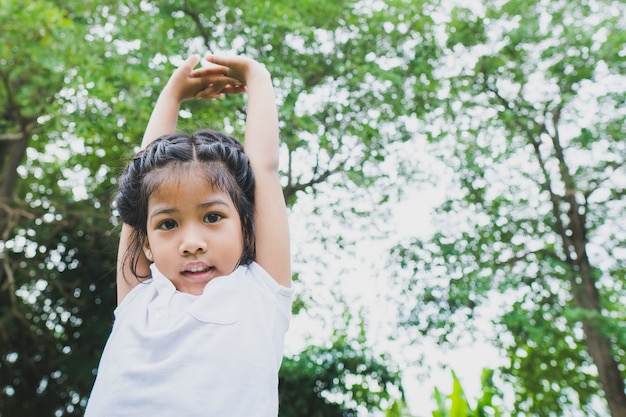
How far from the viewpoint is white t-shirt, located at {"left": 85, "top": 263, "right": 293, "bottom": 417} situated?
100cm

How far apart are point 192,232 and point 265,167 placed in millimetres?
264

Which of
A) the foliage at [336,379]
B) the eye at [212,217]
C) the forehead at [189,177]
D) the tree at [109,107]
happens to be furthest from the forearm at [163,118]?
the foliage at [336,379]

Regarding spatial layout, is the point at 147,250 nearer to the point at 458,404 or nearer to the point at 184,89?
the point at 184,89

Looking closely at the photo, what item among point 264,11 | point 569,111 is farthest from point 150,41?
point 569,111

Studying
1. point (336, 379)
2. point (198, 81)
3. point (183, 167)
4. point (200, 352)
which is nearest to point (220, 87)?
point (198, 81)

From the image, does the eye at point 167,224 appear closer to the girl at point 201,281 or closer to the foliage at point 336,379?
the girl at point 201,281

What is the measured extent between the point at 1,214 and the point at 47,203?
23.0 inches

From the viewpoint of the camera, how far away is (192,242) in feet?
3.59

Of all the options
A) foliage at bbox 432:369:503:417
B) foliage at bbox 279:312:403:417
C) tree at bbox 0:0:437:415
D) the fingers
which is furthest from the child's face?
foliage at bbox 279:312:403:417

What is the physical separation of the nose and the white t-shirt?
7 centimetres

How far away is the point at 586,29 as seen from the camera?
6180 millimetres

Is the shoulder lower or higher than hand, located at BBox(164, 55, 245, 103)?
lower

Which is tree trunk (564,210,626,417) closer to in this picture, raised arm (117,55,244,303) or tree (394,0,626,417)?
tree (394,0,626,417)

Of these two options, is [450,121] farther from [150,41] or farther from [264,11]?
[150,41]
